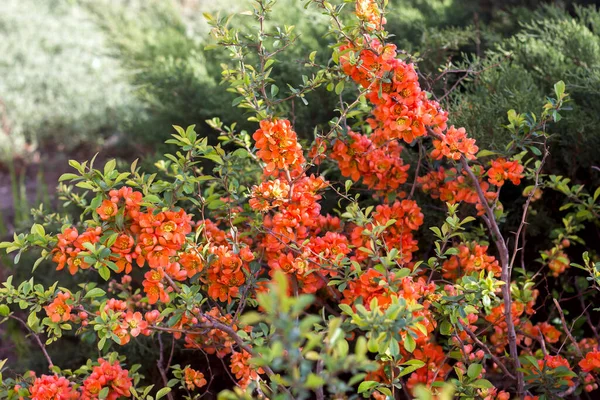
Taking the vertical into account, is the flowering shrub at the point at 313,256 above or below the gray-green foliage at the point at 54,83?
above

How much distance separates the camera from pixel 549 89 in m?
2.35

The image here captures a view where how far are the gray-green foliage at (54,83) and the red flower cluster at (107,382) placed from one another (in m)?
2.96

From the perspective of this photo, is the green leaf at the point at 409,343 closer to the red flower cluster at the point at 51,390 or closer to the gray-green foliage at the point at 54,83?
the red flower cluster at the point at 51,390

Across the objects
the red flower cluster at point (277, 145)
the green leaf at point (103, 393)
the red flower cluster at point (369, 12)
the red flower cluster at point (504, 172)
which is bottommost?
the green leaf at point (103, 393)

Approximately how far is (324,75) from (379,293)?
2.04 ft

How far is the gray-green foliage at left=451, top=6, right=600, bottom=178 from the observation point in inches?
78.2

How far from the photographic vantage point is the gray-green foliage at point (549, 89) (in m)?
1.99

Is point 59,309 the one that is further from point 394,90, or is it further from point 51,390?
point 394,90

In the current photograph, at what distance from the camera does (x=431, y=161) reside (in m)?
1.85

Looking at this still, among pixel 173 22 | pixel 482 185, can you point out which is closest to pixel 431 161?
pixel 482 185

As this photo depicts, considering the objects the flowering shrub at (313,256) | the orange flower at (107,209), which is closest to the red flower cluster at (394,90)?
the flowering shrub at (313,256)

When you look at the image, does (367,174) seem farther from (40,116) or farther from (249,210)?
(40,116)

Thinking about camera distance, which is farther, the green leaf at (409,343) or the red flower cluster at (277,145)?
the red flower cluster at (277,145)

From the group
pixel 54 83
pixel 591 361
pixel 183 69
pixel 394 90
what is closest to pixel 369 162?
pixel 394 90
